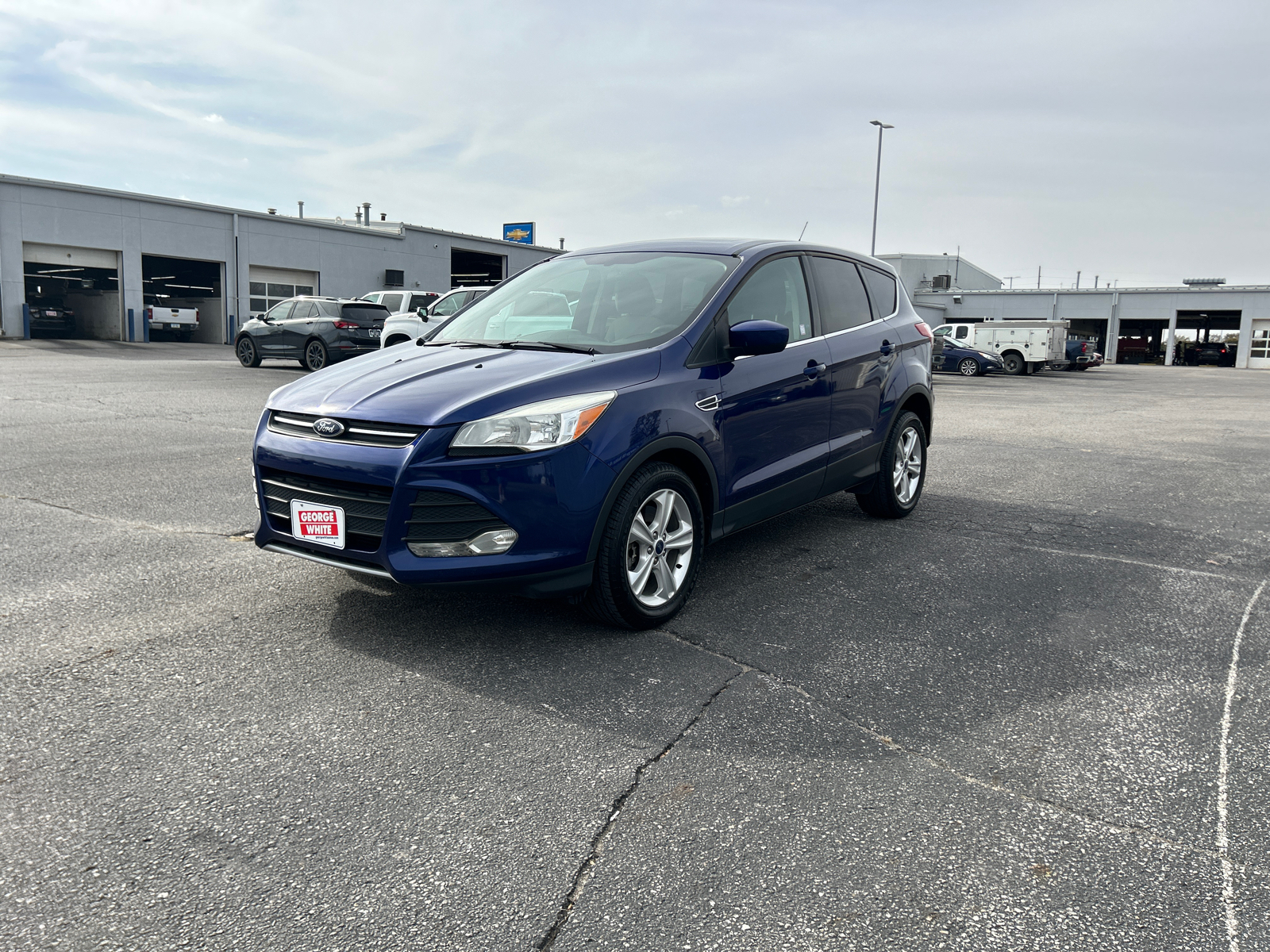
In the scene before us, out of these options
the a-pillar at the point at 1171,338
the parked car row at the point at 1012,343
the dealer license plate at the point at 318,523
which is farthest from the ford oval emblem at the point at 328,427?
the a-pillar at the point at 1171,338

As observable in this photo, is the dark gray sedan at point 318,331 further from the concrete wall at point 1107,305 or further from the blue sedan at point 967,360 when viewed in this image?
the concrete wall at point 1107,305

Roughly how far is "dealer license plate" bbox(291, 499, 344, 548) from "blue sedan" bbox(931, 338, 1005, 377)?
30402 millimetres

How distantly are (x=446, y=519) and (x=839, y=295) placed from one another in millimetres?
3178

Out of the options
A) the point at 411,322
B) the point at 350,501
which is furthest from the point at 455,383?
the point at 411,322

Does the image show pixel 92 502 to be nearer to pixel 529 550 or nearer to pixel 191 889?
pixel 529 550

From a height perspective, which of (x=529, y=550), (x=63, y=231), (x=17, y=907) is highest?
(x=63, y=231)

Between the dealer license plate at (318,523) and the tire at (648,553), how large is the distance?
104 cm

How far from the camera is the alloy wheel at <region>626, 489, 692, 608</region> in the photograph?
160 inches

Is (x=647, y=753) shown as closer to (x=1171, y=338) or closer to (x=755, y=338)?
(x=755, y=338)

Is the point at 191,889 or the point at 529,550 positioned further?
the point at 529,550

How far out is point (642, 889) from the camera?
2330mm

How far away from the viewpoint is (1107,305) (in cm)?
5644

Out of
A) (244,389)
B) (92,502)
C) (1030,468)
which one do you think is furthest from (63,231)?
(1030,468)

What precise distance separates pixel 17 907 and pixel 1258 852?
3123 millimetres
